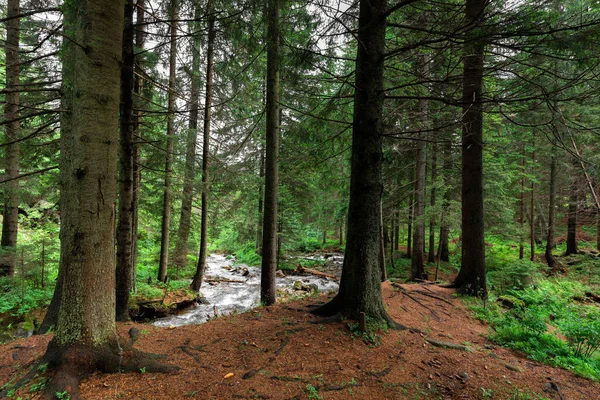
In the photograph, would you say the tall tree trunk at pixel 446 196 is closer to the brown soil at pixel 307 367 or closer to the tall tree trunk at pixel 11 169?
the brown soil at pixel 307 367

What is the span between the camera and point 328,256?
71.5 ft

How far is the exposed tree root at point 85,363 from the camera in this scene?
2432mm

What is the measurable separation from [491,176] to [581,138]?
5155 mm

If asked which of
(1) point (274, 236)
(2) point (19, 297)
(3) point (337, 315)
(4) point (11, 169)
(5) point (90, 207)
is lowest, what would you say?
(2) point (19, 297)

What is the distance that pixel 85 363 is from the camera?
2686mm

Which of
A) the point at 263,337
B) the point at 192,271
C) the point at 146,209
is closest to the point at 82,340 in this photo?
the point at 263,337

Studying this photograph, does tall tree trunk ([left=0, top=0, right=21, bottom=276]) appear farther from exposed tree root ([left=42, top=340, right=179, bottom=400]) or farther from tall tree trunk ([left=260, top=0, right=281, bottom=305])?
exposed tree root ([left=42, top=340, right=179, bottom=400])

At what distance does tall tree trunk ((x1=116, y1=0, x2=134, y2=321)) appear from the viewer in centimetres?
485

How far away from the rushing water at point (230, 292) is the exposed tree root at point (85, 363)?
4.45 metres

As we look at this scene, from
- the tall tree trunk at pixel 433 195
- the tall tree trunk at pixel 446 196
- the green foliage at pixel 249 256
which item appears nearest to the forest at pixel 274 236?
the tall tree trunk at pixel 446 196

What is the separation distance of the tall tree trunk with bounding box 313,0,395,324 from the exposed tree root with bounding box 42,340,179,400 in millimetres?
2838

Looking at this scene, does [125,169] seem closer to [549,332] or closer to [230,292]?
[230,292]

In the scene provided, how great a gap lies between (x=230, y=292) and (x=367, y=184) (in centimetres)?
916

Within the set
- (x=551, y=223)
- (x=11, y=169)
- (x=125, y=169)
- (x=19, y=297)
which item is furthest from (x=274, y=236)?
(x=551, y=223)
